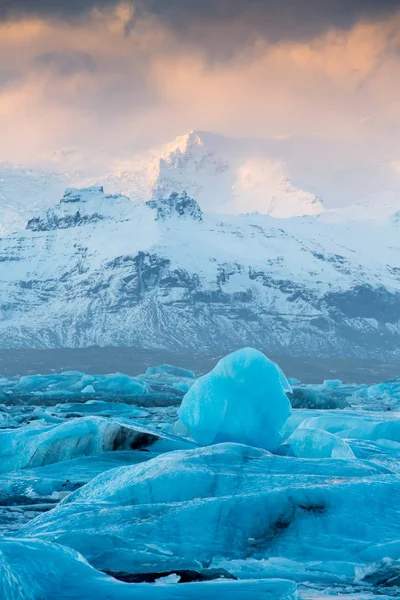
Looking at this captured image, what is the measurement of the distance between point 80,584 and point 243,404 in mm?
14208

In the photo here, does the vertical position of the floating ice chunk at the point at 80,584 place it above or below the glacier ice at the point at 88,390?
above

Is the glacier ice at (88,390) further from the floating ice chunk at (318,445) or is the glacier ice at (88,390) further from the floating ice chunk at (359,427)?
the floating ice chunk at (318,445)

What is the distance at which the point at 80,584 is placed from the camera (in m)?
9.97

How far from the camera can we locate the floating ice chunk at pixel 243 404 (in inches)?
944

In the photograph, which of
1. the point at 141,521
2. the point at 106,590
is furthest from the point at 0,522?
the point at 106,590

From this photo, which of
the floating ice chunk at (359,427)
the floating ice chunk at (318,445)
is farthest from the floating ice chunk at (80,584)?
the floating ice chunk at (359,427)

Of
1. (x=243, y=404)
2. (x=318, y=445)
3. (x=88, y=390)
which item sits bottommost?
(x=88, y=390)

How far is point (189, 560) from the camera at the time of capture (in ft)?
39.8

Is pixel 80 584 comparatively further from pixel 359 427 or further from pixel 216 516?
pixel 359 427

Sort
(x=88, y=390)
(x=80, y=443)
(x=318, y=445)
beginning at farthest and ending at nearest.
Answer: (x=88, y=390) < (x=80, y=443) < (x=318, y=445)

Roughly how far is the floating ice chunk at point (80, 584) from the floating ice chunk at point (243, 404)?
13.4 m

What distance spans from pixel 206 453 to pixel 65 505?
10.2ft

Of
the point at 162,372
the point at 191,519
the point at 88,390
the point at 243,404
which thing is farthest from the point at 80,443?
the point at 162,372

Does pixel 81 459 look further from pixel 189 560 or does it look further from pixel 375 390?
pixel 375 390
